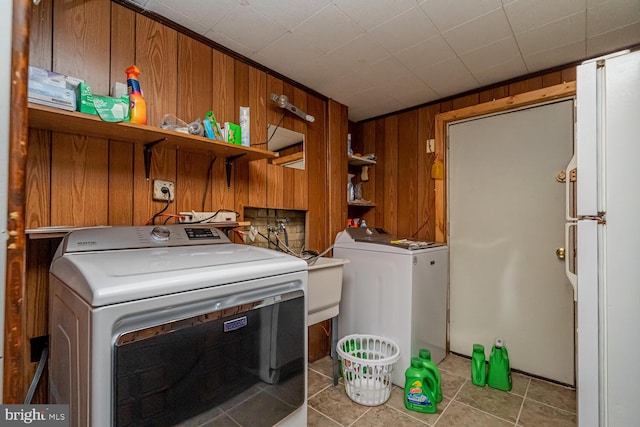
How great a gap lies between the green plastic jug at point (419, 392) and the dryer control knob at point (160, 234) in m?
1.57

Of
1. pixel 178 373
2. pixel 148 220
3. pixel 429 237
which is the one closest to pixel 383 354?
pixel 429 237

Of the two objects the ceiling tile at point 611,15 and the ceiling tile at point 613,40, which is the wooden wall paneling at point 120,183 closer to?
the ceiling tile at point 611,15

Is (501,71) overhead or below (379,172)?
overhead

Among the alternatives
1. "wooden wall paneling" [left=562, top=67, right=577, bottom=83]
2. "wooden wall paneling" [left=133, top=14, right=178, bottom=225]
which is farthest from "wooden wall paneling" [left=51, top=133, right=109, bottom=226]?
"wooden wall paneling" [left=562, top=67, right=577, bottom=83]

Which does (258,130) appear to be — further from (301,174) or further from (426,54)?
(426,54)

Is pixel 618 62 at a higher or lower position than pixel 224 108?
lower

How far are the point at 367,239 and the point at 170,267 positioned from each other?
160 cm

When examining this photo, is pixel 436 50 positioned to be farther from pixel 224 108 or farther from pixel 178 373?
pixel 178 373

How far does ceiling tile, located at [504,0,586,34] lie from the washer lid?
1.66 meters

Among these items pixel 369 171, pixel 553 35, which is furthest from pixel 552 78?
pixel 369 171

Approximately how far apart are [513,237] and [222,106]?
2261 mm

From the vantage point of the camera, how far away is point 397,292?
2049mm

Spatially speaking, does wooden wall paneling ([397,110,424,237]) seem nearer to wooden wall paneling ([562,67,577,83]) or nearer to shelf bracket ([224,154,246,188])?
wooden wall paneling ([562,67,577,83])

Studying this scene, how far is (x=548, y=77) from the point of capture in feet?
6.86
